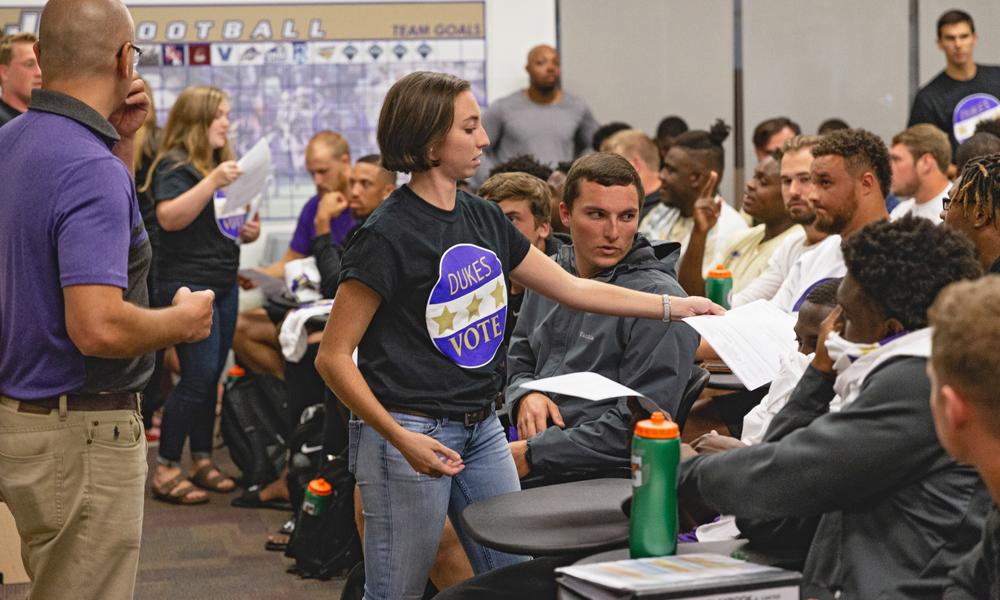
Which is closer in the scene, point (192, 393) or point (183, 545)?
point (183, 545)

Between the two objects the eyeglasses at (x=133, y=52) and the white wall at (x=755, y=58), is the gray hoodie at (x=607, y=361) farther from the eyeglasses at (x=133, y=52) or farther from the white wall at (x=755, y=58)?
the white wall at (x=755, y=58)

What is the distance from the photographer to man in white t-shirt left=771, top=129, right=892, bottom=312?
370 centimetres

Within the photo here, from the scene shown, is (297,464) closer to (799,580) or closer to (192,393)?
(192,393)

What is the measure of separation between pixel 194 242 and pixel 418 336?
2876mm

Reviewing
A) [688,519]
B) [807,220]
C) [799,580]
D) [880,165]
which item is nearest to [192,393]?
[807,220]

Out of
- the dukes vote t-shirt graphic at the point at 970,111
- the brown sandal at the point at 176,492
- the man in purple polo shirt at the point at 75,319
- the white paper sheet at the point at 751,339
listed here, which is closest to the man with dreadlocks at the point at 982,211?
the white paper sheet at the point at 751,339

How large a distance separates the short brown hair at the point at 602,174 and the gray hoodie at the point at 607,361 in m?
0.15

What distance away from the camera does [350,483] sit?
151 inches

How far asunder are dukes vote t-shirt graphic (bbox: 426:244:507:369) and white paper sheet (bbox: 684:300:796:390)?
14.9 inches

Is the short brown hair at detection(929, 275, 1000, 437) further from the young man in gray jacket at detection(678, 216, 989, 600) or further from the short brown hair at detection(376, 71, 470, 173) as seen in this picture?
the short brown hair at detection(376, 71, 470, 173)

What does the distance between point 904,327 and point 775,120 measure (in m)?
5.86

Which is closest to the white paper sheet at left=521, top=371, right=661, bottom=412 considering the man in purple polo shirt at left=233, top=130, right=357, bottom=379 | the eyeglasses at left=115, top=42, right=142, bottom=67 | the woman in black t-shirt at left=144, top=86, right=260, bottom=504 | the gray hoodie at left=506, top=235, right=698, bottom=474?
the gray hoodie at left=506, top=235, right=698, bottom=474

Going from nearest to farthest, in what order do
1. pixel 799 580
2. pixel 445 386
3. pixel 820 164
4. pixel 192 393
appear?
1. pixel 799 580
2. pixel 445 386
3. pixel 820 164
4. pixel 192 393

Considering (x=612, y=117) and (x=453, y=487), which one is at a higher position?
(x=612, y=117)
